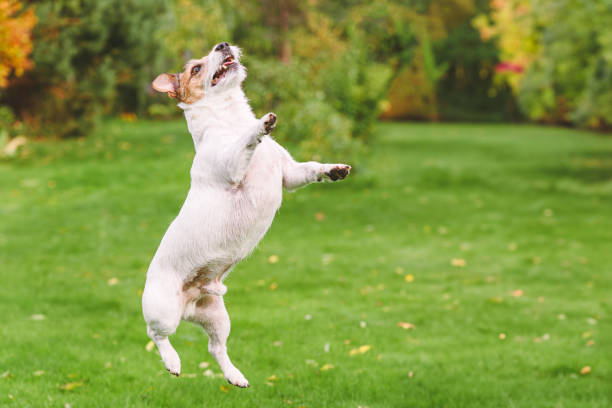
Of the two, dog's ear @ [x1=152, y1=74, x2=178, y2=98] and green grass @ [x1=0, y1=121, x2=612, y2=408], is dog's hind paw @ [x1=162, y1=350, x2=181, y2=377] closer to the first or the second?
dog's ear @ [x1=152, y1=74, x2=178, y2=98]

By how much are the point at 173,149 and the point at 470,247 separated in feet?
31.7

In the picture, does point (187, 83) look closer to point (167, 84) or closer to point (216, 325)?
point (167, 84)

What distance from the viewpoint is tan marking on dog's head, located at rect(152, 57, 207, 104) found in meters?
2.44

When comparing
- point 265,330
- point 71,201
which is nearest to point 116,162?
point 71,201

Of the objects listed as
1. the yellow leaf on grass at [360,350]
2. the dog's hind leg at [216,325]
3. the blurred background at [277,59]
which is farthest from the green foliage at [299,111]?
the dog's hind leg at [216,325]

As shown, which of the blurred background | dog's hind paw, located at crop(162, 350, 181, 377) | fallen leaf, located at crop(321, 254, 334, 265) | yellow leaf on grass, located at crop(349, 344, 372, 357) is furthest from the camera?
the blurred background

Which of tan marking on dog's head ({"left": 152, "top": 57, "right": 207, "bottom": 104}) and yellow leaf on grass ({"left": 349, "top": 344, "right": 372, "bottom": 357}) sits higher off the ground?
tan marking on dog's head ({"left": 152, "top": 57, "right": 207, "bottom": 104})

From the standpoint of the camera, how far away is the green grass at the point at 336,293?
5289 mm

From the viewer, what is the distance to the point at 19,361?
5598 mm

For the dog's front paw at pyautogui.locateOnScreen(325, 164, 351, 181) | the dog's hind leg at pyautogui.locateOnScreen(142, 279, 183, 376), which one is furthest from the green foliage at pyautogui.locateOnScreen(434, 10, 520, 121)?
the dog's hind leg at pyautogui.locateOnScreen(142, 279, 183, 376)

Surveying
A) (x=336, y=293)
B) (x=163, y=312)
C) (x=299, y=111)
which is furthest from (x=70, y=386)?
(x=299, y=111)

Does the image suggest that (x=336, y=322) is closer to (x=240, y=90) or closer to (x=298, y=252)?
(x=298, y=252)

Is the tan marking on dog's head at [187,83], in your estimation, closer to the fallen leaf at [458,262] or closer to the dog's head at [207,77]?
the dog's head at [207,77]

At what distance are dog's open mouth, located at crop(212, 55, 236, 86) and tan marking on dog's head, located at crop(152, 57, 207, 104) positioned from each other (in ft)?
0.14
